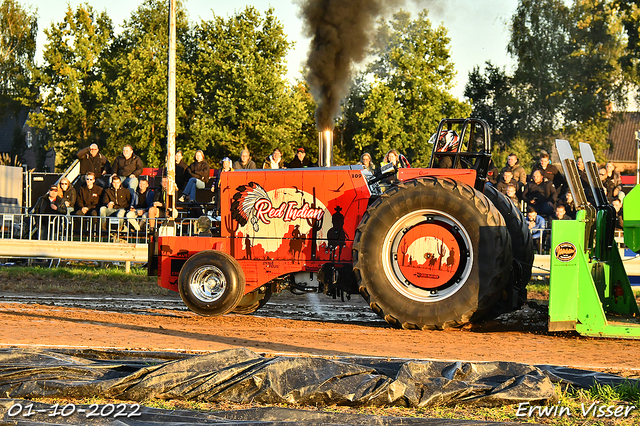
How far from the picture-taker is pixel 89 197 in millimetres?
14305

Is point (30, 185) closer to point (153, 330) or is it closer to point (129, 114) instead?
point (153, 330)

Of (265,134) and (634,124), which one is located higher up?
(634,124)

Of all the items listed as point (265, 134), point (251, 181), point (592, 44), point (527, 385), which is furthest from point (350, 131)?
point (527, 385)

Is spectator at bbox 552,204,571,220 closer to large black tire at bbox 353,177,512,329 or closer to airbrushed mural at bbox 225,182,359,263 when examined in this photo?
large black tire at bbox 353,177,512,329

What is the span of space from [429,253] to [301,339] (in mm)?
1567

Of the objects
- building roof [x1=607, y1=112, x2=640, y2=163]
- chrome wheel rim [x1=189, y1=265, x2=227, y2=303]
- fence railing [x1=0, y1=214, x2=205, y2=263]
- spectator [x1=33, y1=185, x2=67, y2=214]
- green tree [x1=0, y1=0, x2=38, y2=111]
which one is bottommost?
chrome wheel rim [x1=189, y1=265, x2=227, y2=303]

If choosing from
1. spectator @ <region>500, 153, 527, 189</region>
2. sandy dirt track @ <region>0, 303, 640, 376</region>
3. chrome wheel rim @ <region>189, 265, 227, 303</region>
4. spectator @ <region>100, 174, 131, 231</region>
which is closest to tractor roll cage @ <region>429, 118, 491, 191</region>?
sandy dirt track @ <region>0, 303, 640, 376</region>

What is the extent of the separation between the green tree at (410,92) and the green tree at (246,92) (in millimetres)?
3979

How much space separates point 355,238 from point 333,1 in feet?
21.3

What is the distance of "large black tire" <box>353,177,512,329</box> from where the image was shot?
7004mm

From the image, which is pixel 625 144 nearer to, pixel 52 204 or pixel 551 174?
pixel 551 174

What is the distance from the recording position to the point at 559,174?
46.3 feet

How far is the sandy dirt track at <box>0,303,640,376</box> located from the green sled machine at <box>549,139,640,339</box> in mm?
201

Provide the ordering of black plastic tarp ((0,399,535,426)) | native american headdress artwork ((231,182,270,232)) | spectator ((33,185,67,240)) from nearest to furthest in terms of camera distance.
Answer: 1. black plastic tarp ((0,399,535,426))
2. native american headdress artwork ((231,182,270,232))
3. spectator ((33,185,67,240))
